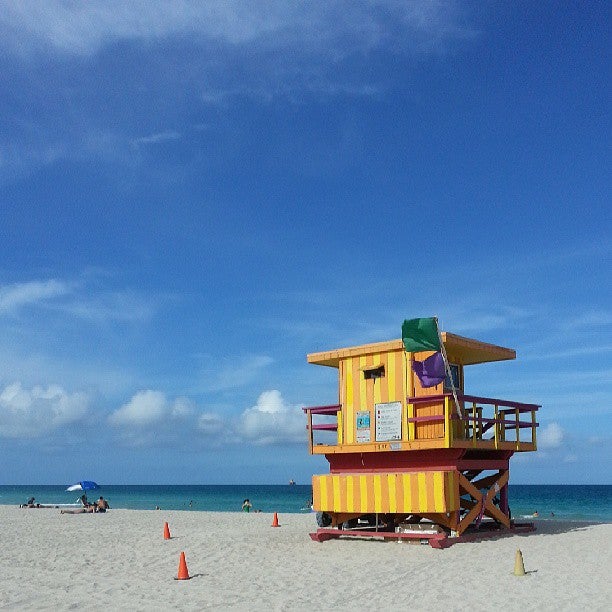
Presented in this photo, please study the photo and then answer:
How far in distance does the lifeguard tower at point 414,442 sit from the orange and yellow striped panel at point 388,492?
0.02 m

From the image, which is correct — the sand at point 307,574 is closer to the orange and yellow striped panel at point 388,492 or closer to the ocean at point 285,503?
the orange and yellow striped panel at point 388,492

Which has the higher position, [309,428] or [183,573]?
[309,428]

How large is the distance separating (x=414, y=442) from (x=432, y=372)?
1.79 metres

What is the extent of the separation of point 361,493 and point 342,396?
9.19 ft

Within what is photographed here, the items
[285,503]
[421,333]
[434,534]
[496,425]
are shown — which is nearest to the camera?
[434,534]

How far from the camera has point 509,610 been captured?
11.3 metres

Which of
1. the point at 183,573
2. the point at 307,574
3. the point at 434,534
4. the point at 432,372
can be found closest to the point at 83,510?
the point at 434,534

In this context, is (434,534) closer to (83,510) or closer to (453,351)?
(453,351)

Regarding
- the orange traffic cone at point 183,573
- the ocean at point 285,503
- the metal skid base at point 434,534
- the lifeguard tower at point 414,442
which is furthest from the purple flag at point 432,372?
the ocean at point 285,503

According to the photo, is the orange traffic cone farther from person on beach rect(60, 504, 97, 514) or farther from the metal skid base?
person on beach rect(60, 504, 97, 514)

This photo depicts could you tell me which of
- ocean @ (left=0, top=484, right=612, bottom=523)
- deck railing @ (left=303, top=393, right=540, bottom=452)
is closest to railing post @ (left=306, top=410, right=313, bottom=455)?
deck railing @ (left=303, top=393, right=540, bottom=452)

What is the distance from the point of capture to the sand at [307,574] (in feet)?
40.1

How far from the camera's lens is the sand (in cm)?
1223

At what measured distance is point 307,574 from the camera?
1495cm
